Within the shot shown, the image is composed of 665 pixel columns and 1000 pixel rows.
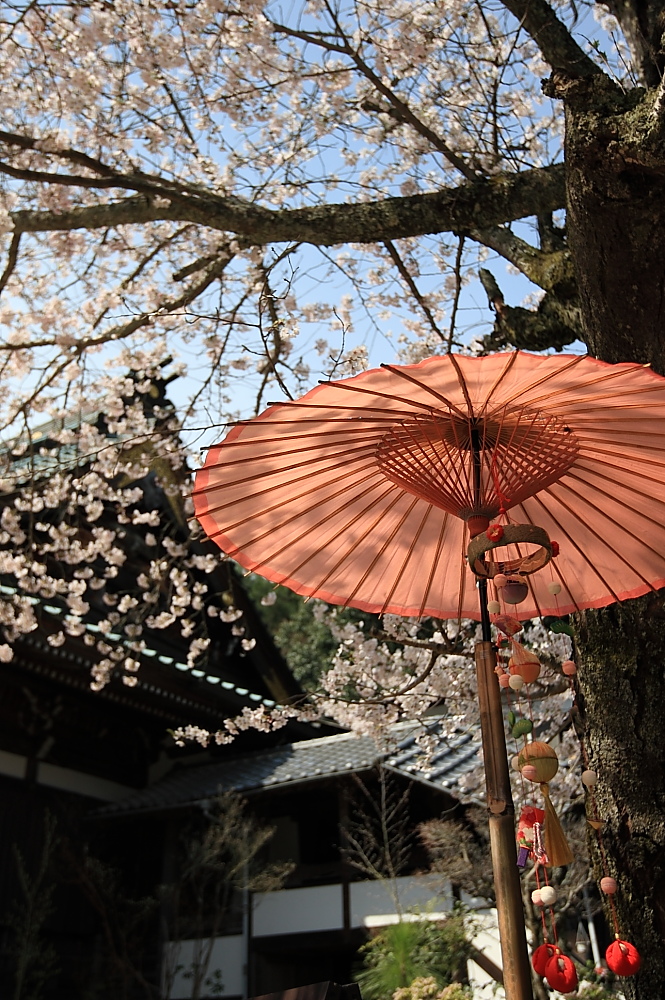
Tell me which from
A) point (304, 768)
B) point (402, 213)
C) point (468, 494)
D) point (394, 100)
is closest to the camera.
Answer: point (468, 494)

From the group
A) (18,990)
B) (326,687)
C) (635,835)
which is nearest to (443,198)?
(635,835)

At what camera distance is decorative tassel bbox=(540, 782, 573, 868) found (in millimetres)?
1872

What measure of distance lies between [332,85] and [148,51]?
135cm

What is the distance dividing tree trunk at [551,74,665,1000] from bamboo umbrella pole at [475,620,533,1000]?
3.20 feet

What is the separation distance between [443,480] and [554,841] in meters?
0.85

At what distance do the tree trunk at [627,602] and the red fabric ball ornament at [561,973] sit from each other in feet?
2.49

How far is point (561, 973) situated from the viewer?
179 cm

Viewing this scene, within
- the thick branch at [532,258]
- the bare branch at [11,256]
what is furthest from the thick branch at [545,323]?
the bare branch at [11,256]

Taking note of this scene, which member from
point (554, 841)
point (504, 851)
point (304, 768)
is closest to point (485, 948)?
point (304, 768)

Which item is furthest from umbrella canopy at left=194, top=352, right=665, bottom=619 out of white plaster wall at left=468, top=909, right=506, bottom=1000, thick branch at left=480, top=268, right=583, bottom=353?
white plaster wall at left=468, top=909, right=506, bottom=1000

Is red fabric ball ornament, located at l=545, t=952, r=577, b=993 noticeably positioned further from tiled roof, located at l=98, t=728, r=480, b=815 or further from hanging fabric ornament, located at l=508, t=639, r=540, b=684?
tiled roof, located at l=98, t=728, r=480, b=815

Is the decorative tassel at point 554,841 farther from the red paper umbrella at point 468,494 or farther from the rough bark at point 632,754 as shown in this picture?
Result: the rough bark at point 632,754

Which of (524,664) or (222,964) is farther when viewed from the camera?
(222,964)

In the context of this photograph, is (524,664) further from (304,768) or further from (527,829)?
(304,768)
